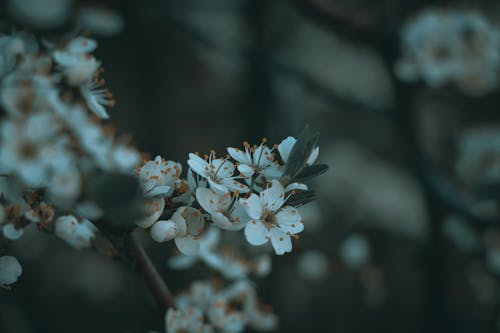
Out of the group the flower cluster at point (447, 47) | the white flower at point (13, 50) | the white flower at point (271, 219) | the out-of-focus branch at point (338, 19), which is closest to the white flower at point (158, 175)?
the white flower at point (271, 219)

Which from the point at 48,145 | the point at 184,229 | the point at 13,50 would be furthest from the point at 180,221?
the point at 13,50

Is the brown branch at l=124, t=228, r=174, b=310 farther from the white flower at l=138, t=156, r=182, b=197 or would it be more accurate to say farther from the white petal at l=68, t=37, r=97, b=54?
the white petal at l=68, t=37, r=97, b=54

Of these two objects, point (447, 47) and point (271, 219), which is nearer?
point (271, 219)

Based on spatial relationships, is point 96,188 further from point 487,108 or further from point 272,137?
point 487,108

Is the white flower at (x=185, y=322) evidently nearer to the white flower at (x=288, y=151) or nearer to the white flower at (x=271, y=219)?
the white flower at (x=271, y=219)

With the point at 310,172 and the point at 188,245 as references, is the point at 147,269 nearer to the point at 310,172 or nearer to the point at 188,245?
the point at 188,245
